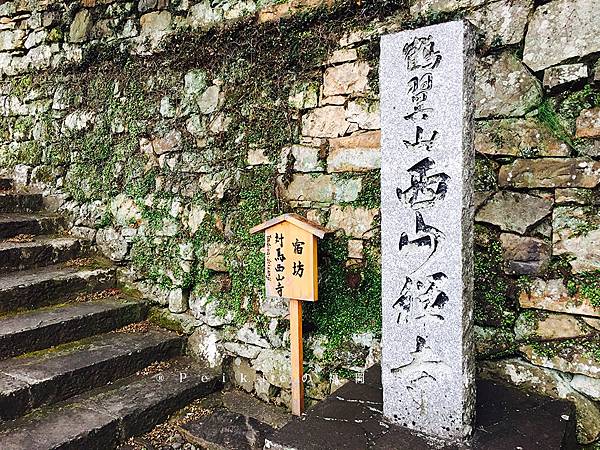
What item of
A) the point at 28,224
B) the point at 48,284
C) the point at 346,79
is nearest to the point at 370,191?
the point at 346,79

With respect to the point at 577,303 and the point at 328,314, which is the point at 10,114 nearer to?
the point at 328,314

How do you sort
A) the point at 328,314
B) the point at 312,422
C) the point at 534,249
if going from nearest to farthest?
1. the point at 312,422
2. the point at 534,249
3. the point at 328,314

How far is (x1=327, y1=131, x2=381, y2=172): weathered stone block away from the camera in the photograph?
2883 millimetres

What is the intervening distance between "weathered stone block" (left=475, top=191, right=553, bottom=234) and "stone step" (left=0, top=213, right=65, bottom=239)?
12.4 feet

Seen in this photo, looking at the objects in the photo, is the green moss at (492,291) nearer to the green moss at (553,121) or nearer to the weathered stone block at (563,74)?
the green moss at (553,121)

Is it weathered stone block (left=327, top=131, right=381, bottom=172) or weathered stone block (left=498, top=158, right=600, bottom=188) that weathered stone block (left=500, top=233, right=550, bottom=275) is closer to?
weathered stone block (left=498, top=158, right=600, bottom=188)

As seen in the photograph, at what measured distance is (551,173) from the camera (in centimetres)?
236

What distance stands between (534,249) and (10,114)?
5.04m

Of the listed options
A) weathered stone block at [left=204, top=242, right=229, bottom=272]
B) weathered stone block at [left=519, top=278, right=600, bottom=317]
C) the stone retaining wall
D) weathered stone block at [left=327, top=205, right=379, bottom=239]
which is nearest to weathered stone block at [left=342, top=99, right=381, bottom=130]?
the stone retaining wall

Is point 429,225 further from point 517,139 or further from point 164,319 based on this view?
point 164,319

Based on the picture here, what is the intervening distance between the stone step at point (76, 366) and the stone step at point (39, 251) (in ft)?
3.29

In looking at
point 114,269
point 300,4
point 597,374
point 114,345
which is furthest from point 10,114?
point 597,374

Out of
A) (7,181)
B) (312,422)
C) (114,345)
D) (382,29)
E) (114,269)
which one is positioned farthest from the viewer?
(7,181)

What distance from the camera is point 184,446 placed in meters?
2.86
